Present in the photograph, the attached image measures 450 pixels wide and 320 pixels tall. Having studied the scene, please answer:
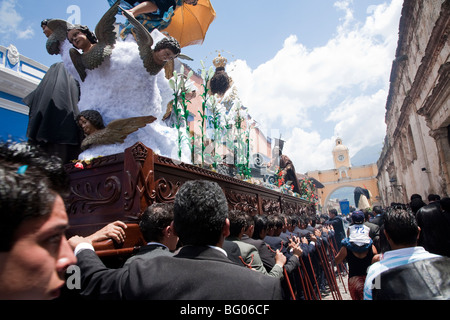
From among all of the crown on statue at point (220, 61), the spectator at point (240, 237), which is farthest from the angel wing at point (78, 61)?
the crown on statue at point (220, 61)

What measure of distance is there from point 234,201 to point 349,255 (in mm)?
1626

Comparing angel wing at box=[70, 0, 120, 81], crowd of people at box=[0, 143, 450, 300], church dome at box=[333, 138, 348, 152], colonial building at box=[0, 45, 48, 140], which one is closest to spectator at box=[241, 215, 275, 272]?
crowd of people at box=[0, 143, 450, 300]

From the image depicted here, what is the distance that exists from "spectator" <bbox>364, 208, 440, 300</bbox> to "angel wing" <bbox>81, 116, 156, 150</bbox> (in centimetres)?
214

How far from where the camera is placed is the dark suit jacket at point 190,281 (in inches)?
43.7

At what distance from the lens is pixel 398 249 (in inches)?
77.1

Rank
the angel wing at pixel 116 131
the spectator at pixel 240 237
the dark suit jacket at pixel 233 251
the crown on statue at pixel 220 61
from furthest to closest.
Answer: the crown on statue at pixel 220 61, the spectator at pixel 240 237, the angel wing at pixel 116 131, the dark suit jacket at pixel 233 251

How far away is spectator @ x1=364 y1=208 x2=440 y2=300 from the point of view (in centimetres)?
181

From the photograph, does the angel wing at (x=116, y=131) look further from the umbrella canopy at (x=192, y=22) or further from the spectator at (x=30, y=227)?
the umbrella canopy at (x=192, y=22)

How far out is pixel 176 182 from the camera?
2.44m

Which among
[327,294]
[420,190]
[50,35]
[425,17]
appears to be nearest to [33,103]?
[50,35]

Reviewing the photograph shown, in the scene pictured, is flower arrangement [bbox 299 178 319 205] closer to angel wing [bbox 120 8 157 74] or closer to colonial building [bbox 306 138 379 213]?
angel wing [bbox 120 8 157 74]

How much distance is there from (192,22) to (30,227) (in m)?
4.99

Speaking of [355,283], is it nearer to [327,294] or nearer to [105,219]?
[105,219]

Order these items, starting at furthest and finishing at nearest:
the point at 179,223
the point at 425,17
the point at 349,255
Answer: the point at 425,17 → the point at 349,255 → the point at 179,223
